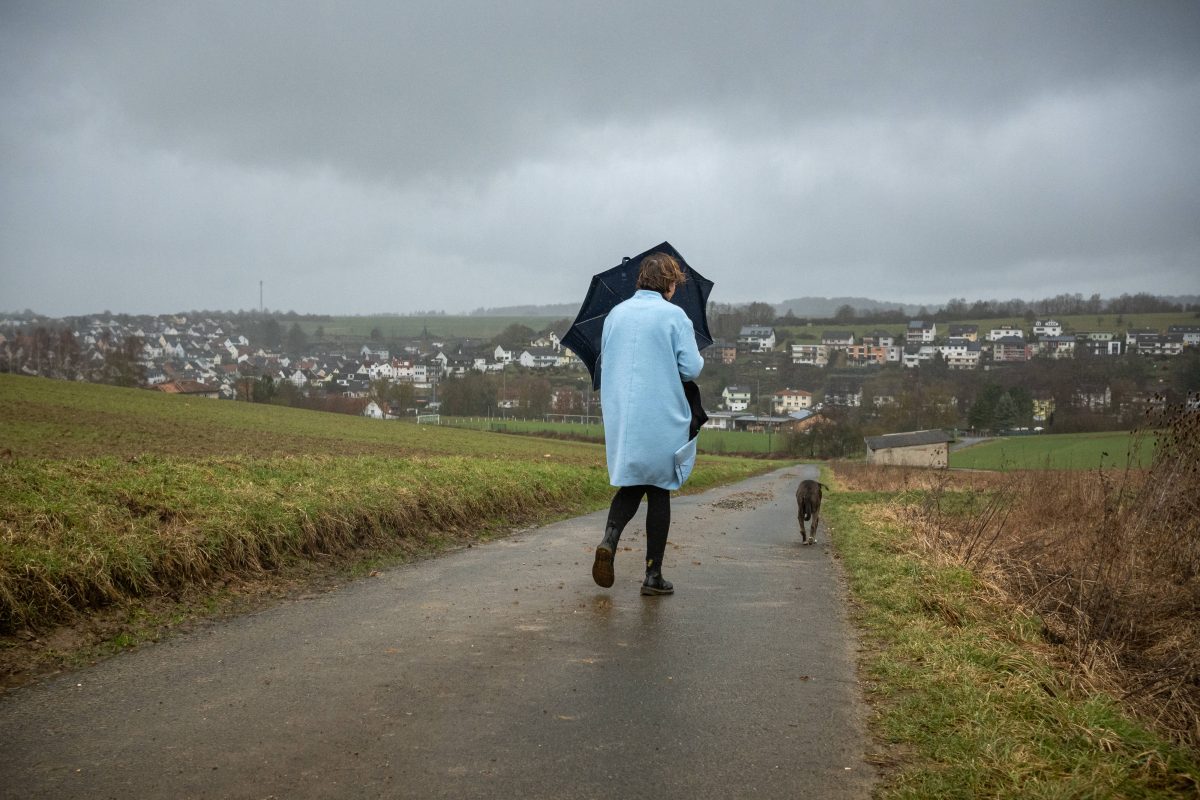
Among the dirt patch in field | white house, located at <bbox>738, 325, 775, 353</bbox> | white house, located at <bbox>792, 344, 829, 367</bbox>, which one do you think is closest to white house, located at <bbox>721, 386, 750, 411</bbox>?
white house, located at <bbox>792, 344, 829, 367</bbox>

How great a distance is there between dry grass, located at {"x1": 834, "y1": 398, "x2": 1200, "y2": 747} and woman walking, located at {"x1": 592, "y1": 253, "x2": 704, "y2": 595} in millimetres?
2730

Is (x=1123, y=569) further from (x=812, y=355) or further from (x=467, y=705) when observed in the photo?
(x=812, y=355)

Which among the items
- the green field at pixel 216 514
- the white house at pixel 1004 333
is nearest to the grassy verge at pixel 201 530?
the green field at pixel 216 514

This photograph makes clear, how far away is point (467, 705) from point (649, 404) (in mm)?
2924

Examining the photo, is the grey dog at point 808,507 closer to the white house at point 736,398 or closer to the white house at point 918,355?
the white house at point 736,398

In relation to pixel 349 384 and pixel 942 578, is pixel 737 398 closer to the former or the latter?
pixel 349 384

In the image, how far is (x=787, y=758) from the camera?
3.33 m

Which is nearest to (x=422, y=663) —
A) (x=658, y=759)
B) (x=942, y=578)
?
(x=658, y=759)

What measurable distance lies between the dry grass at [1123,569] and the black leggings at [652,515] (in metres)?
2.66

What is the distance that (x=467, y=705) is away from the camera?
3.80 m

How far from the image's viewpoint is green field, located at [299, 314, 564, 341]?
530 ft

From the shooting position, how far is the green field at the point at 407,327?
161500 mm

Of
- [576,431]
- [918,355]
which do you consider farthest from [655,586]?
[918,355]

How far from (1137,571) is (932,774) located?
6.12 m
